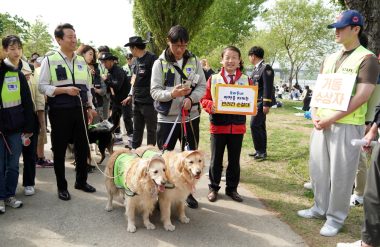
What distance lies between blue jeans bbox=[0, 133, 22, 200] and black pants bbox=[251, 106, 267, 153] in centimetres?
462

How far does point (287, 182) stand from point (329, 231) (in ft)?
6.56

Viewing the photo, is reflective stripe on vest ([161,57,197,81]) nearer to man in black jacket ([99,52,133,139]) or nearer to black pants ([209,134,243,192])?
black pants ([209,134,243,192])

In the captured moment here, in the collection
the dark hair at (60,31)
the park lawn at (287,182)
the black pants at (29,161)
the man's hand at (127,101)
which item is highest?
the dark hair at (60,31)

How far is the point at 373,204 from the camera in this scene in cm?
292

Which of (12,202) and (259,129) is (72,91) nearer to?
(12,202)

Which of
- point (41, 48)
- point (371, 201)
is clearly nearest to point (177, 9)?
point (371, 201)

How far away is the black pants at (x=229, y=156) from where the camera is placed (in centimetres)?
468

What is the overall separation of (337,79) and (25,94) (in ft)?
12.8

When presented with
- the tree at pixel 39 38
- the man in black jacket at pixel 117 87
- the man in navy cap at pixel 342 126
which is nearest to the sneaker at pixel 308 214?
the man in navy cap at pixel 342 126

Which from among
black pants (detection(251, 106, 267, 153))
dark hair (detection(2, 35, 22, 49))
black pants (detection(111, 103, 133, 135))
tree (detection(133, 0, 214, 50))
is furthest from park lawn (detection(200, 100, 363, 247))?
tree (detection(133, 0, 214, 50))

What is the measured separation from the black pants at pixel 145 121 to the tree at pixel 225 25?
23118mm

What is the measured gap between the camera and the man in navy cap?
135 inches

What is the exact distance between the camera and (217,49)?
32.8 m

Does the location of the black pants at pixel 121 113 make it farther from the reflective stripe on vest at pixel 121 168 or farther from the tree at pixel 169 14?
the tree at pixel 169 14
